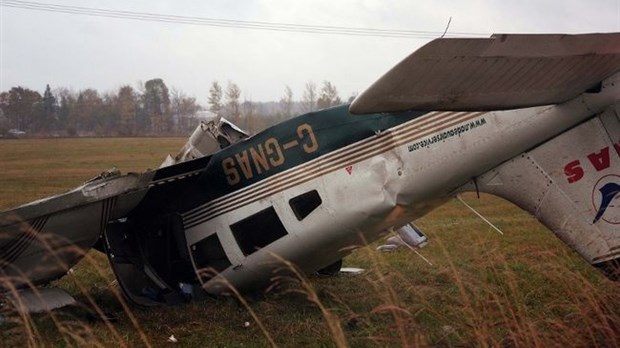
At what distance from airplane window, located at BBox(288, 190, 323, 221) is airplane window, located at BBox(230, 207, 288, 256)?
0.26 m

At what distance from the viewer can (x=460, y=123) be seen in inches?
249

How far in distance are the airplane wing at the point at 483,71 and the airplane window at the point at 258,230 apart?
3.48 metres

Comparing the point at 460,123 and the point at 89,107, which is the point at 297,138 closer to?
the point at 460,123

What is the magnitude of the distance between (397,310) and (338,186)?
10.7 feet

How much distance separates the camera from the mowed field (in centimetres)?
420

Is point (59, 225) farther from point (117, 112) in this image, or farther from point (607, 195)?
point (117, 112)

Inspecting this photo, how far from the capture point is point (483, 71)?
13.1ft

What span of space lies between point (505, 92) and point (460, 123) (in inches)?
76.2

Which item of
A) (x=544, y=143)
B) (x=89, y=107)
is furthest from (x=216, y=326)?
(x=89, y=107)

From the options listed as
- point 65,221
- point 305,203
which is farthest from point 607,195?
point 65,221

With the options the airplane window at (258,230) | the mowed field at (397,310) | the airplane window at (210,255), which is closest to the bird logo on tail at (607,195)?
the mowed field at (397,310)

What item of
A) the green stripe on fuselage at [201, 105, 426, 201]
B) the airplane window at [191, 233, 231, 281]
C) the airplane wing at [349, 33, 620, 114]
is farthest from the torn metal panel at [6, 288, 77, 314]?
the airplane wing at [349, 33, 620, 114]

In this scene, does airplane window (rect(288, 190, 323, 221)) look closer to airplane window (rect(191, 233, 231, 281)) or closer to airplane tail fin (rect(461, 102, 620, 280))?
airplane window (rect(191, 233, 231, 281))

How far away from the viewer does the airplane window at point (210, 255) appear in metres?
7.94
